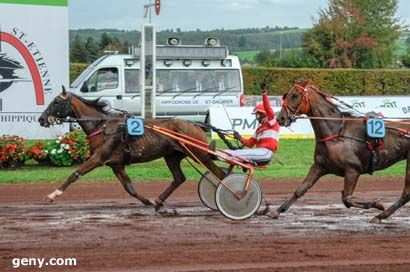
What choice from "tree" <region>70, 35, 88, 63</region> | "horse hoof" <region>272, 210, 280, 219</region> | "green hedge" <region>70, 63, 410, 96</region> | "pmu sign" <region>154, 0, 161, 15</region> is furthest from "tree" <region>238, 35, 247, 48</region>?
"horse hoof" <region>272, 210, 280, 219</region>

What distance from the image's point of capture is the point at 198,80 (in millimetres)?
24656

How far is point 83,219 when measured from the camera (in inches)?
408

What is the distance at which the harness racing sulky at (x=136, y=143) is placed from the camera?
34.7 feet

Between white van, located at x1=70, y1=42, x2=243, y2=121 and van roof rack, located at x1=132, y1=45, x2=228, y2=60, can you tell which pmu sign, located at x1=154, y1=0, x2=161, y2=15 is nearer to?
white van, located at x1=70, y1=42, x2=243, y2=121

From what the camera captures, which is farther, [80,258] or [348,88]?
[348,88]

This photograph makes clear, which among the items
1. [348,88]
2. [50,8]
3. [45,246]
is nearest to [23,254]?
[45,246]

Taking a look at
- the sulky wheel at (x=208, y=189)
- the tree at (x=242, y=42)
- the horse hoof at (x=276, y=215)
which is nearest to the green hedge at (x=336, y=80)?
the sulky wheel at (x=208, y=189)

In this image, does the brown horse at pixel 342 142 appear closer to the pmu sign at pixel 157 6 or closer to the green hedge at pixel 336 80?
the pmu sign at pixel 157 6

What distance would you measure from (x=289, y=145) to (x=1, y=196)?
8998mm

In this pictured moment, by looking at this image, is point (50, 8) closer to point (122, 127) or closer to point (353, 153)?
point (122, 127)

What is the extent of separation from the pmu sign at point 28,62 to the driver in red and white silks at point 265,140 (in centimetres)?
990

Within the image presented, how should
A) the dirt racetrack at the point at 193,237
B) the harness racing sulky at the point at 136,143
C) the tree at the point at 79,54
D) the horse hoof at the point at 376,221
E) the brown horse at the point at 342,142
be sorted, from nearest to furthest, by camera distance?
the dirt racetrack at the point at 193,237
the brown horse at the point at 342,142
the horse hoof at the point at 376,221
the harness racing sulky at the point at 136,143
the tree at the point at 79,54

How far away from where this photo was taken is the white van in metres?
23.7

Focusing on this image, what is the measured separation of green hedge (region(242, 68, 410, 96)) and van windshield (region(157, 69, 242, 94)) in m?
9.42
